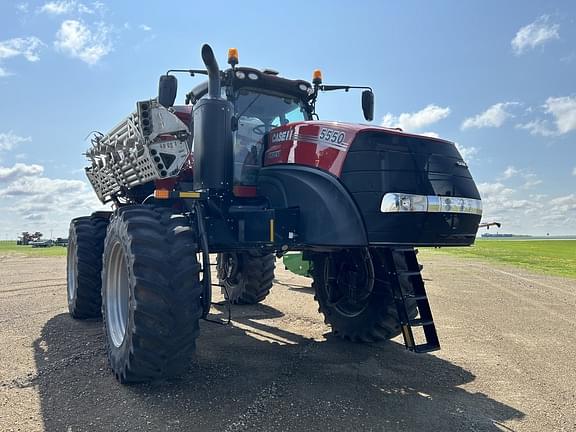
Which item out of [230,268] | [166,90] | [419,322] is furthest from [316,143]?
[230,268]

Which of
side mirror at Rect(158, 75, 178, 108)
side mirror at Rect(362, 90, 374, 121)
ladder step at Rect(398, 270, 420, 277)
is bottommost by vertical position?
ladder step at Rect(398, 270, 420, 277)

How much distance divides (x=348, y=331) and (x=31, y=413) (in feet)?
11.9

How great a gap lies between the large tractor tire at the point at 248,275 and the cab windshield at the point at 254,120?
9.59 feet

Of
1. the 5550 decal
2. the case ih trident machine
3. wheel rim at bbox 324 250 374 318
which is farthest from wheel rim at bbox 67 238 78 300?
the 5550 decal

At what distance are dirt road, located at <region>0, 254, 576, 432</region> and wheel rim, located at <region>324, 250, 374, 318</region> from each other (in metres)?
0.58

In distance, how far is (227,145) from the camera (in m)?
4.82

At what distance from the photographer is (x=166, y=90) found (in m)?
4.68

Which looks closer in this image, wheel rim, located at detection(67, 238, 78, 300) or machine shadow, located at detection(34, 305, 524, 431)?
machine shadow, located at detection(34, 305, 524, 431)

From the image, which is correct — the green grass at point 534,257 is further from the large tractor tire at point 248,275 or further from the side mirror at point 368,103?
the large tractor tire at point 248,275

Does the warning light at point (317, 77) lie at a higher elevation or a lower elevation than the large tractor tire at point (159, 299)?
higher

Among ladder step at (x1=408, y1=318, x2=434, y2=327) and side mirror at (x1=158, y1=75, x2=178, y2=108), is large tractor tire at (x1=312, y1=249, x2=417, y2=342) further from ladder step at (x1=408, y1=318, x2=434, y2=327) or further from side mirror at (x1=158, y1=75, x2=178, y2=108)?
side mirror at (x1=158, y1=75, x2=178, y2=108)

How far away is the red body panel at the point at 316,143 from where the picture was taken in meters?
4.26

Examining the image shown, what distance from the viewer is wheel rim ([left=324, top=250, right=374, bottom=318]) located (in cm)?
523

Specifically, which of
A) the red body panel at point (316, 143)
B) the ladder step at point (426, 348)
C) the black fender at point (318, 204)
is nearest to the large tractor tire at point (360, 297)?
the ladder step at point (426, 348)
